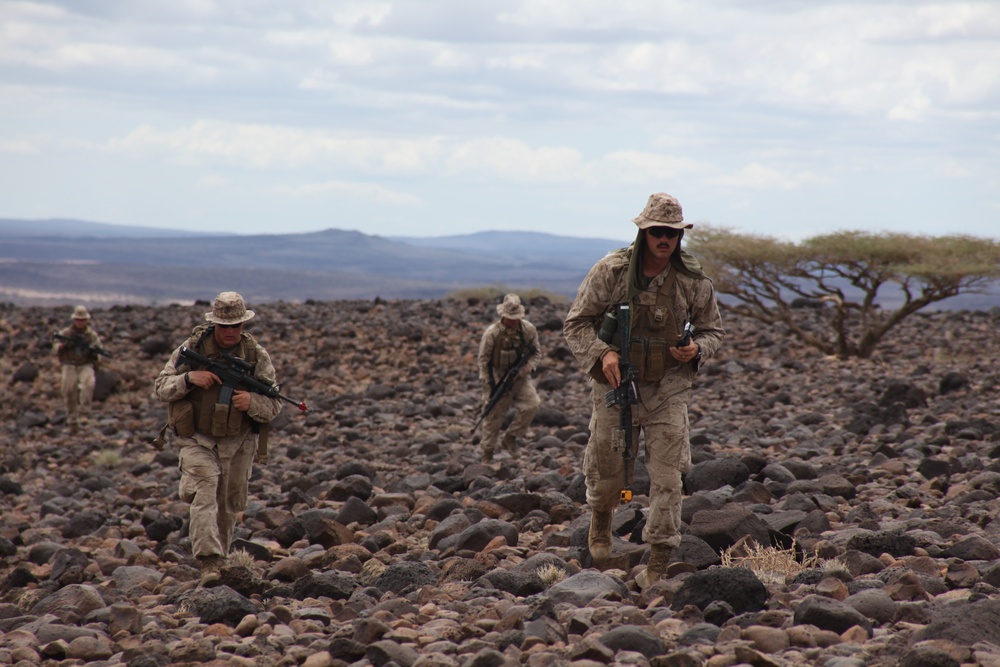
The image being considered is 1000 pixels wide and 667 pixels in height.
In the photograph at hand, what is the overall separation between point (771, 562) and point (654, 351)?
1.39 meters

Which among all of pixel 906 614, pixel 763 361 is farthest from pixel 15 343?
pixel 906 614

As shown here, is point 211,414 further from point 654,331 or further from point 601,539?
point 654,331

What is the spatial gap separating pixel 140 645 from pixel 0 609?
226cm

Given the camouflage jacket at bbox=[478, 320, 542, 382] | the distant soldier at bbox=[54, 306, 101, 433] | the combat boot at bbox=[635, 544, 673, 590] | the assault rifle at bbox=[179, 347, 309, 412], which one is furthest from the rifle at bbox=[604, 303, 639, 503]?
the distant soldier at bbox=[54, 306, 101, 433]

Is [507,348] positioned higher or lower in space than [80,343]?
higher

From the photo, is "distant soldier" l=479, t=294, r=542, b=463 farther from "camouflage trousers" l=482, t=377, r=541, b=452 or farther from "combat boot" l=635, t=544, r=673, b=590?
"combat boot" l=635, t=544, r=673, b=590

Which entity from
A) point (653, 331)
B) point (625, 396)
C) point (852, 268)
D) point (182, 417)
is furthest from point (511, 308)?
point (852, 268)

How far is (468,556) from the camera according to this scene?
7484 millimetres

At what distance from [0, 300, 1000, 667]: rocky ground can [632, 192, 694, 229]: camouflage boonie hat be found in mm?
1849

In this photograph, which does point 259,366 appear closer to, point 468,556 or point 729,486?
point 468,556

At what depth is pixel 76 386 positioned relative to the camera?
17578 millimetres

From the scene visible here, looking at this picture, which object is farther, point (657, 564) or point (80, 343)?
point (80, 343)

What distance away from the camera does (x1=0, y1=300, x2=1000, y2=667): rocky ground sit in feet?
16.5

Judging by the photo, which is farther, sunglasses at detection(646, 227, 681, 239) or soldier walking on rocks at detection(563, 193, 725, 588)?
soldier walking on rocks at detection(563, 193, 725, 588)
